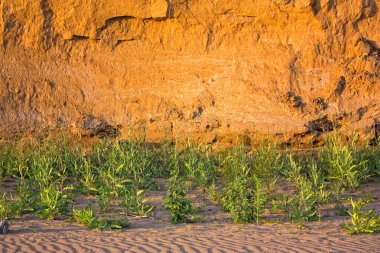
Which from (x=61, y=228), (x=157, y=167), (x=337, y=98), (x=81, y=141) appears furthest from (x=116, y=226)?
(x=337, y=98)

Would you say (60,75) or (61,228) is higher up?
(60,75)

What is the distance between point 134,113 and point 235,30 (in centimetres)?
207

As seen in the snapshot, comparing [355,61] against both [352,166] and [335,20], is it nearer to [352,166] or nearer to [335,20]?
[335,20]

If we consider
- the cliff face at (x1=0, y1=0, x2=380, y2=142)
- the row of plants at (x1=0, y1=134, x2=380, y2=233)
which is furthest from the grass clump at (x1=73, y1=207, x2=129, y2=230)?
the cliff face at (x1=0, y1=0, x2=380, y2=142)

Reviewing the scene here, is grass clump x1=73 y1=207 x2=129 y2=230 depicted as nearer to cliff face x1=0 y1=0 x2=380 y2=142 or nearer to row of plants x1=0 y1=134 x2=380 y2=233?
row of plants x1=0 y1=134 x2=380 y2=233

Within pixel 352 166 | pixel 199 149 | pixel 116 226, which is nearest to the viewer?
pixel 116 226

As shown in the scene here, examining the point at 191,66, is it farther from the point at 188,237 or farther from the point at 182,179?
the point at 188,237

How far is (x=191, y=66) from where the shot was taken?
11.0m

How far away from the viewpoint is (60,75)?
35.8 feet

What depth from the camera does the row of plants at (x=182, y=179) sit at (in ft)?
23.9

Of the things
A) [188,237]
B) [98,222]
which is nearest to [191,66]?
[98,222]

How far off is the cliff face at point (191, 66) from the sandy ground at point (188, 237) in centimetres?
326

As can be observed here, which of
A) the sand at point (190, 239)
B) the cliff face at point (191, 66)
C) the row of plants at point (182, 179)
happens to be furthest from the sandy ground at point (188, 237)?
the cliff face at point (191, 66)

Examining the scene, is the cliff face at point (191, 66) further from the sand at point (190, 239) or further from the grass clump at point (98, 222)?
the grass clump at point (98, 222)
